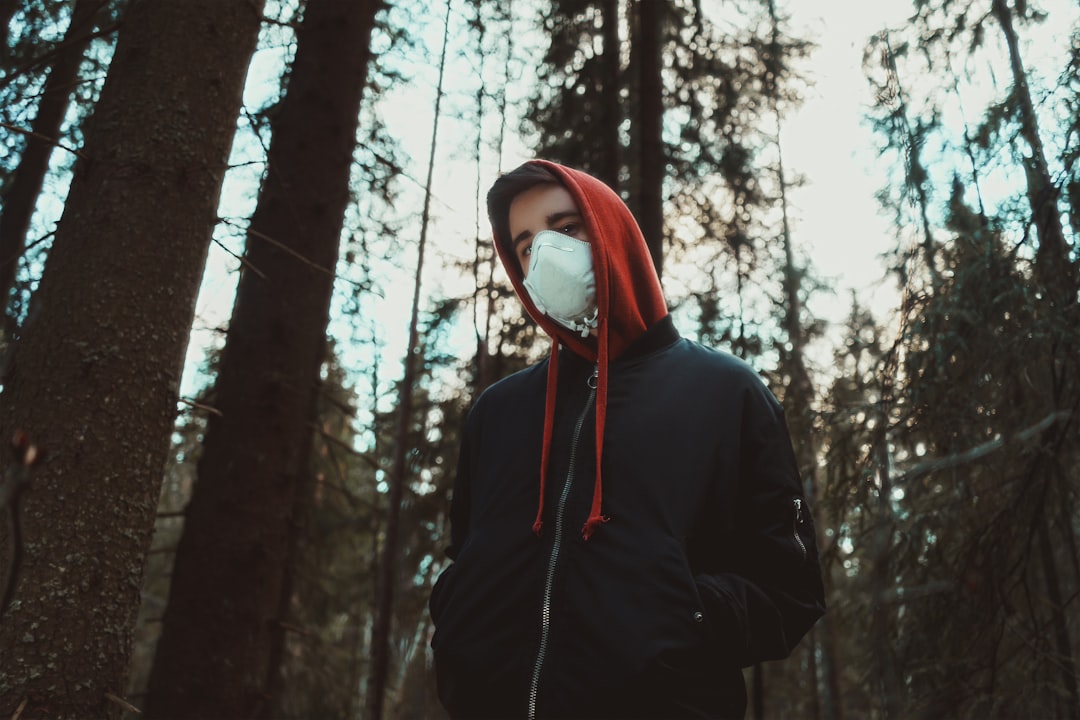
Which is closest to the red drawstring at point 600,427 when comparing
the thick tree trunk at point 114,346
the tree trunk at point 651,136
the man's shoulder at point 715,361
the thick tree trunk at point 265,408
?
the man's shoulder at point 715,361

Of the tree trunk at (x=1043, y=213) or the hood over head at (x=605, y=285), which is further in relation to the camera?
the tree trunk at (x=1043, y=213)

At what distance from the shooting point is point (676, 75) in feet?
31.2

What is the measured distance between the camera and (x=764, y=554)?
2.29 meters

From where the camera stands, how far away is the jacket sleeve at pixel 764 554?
2195 millimetres

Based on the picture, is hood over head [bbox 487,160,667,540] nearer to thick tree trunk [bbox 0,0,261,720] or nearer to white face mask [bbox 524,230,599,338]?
white face mask [bbox 524,230,599,338]

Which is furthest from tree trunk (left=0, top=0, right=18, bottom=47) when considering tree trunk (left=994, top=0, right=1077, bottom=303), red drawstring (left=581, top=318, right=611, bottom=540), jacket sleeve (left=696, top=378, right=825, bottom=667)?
tree trunk (left=994, top=0, right=1077, bottom=303)

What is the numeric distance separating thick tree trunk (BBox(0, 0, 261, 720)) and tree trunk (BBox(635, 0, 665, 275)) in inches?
177

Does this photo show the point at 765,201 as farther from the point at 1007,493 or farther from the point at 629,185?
the point at 1007,493

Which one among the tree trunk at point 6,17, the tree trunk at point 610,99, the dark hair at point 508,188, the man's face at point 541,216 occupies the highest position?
the tree trunk at point 610,99

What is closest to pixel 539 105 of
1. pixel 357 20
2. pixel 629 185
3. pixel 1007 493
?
pixel 629 185

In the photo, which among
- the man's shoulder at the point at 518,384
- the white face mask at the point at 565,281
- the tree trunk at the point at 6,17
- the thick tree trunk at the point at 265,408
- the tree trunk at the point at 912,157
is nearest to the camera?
the white face mask at the point at 565,281

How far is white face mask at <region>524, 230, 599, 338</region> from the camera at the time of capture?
2.83 m

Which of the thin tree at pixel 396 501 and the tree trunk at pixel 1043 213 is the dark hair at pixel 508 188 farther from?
the thin tree at pixel 396 501

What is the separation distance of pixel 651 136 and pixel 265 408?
4.53m
